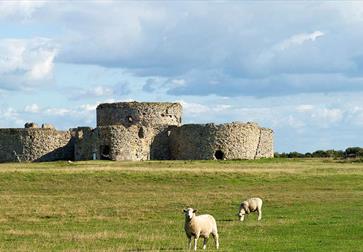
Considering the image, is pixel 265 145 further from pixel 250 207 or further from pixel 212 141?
pixel 250 207

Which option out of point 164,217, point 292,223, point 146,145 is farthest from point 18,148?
point 292,223

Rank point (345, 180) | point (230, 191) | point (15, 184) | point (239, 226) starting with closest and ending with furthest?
point (239, 226) → point (230, 191) → point (15, 184) → point (345, 180)

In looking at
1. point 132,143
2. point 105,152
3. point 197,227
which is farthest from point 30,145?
Answer: point 197,227

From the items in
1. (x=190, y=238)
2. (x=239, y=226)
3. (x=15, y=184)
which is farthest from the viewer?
(x=15, y=184)

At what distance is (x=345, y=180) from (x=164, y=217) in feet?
62.8

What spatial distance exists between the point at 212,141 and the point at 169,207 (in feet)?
117

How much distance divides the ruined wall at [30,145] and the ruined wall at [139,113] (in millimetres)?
5650

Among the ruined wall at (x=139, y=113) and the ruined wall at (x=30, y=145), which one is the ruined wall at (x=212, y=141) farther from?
the ruined wall at (x=30, y=145)

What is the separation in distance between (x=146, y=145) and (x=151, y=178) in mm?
22450

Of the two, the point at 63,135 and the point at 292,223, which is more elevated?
the point at 63,135

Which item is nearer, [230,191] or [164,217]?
[164,217]

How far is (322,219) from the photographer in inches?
952

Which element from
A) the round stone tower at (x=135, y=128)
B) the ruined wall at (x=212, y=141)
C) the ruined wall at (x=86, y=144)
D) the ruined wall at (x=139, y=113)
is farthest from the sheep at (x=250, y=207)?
the ruined wall at (x=139, y=113)

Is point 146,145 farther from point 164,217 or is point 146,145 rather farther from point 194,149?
point 164,217
